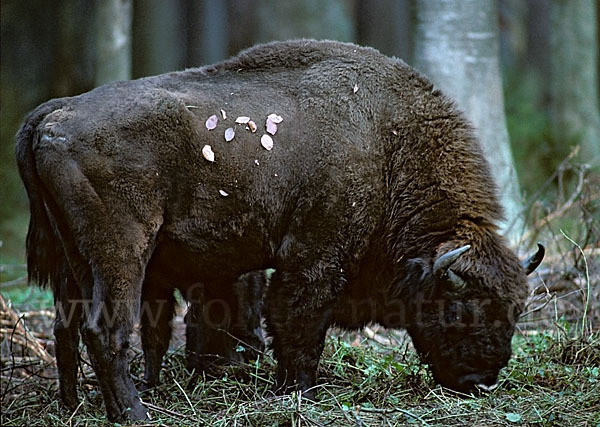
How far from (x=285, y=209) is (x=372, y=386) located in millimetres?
1279

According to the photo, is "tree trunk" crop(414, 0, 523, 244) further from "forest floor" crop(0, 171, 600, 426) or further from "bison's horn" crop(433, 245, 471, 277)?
"bison's horn" crop(433, 245, 471, 277)

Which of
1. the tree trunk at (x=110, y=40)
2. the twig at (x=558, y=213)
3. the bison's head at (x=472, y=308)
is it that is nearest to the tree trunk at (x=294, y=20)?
the tree trunk at (x=110, y=40)

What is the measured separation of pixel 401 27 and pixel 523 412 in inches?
655

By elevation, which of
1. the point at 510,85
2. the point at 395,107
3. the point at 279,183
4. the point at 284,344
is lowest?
the point at 510,85

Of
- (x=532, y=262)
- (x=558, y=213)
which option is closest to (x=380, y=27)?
(x=558, y=213)

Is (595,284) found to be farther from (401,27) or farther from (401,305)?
(401,27)

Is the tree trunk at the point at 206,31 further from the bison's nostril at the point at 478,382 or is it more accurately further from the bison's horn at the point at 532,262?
the bison's nostril at the point at 478,382

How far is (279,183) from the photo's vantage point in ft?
17.6

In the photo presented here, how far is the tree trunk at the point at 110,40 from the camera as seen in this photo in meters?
9.08

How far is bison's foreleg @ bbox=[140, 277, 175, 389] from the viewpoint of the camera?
19.0 ft

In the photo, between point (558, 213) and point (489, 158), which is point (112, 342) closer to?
point (558, 213)

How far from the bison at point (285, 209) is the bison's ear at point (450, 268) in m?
0.01

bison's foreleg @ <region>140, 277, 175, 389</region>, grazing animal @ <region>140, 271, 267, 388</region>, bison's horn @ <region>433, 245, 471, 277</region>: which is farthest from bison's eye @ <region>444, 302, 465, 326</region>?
bison's foreleg @ <region>140, 277, 175, 389</region>

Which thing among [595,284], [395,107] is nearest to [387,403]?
[395,107]
